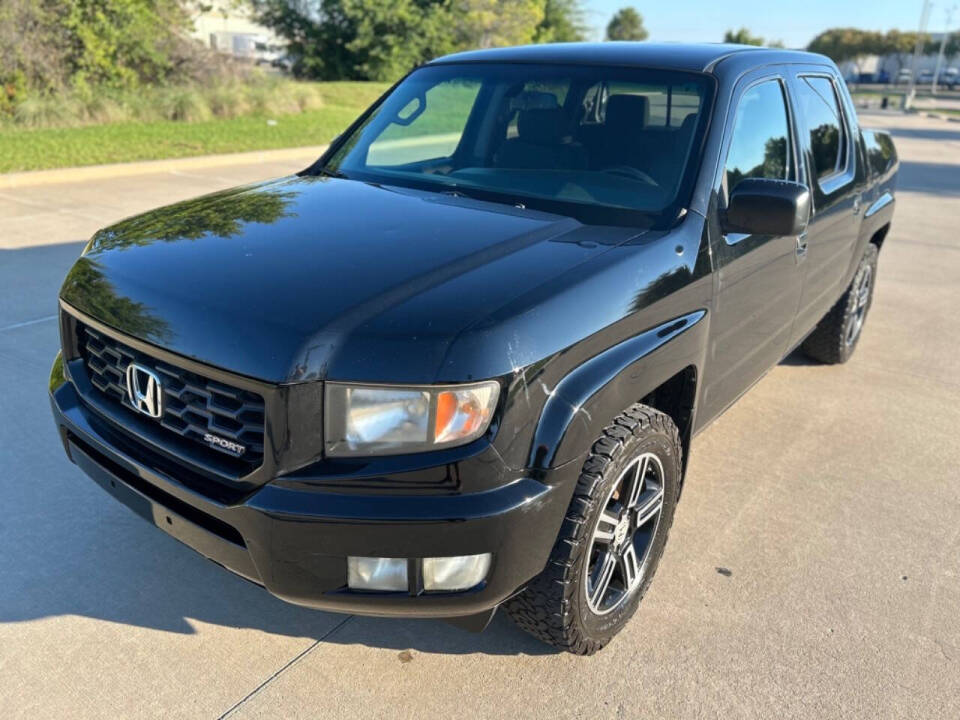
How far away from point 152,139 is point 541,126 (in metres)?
11.0

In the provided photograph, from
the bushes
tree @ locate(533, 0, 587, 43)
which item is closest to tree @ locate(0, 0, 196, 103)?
the bushes

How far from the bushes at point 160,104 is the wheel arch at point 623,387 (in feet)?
43.2

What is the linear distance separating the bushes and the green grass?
26cm

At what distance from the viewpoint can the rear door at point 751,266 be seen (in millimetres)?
2992

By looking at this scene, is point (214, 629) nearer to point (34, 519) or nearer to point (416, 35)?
point (34, 519)

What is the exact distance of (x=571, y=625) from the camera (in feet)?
7.98

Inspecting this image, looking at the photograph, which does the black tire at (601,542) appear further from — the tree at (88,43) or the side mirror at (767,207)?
the tree at (88,43)

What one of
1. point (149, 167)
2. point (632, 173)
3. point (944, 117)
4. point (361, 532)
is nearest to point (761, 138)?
point (632, 173)

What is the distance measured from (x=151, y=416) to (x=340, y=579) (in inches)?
29.2

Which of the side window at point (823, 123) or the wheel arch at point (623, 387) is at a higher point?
the side window at point (823, 123)

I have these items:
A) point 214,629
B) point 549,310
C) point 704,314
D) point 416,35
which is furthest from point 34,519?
point 416,35

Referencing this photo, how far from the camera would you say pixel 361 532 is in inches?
78.6

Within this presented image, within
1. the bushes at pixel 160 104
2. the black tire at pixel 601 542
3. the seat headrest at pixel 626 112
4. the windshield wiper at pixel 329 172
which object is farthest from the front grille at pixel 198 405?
the bushes at pixel 160 104

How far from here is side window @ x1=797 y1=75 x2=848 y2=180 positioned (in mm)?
3846
